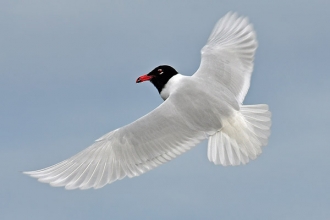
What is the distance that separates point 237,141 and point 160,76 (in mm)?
1946

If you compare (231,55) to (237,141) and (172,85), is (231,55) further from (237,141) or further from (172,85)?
(237,141)

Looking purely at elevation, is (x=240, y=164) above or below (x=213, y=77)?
below

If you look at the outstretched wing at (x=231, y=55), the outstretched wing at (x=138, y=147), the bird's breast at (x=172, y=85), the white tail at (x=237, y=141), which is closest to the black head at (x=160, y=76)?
the bird's breast at (x=172, y=85)

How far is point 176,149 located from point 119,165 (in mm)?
843

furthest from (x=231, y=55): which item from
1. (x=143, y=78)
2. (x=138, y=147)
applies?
(x=138, y=147)

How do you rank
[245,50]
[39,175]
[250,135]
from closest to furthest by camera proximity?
[39,175], [250,135], [245,50]

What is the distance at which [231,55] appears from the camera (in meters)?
13.7

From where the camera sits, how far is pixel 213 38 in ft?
46.9

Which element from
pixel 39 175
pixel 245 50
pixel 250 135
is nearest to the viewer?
pixel 39 175

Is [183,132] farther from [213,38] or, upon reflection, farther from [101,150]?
[213,38]

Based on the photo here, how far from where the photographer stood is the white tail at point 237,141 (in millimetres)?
11867

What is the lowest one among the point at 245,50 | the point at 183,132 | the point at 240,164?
the point at 240,164

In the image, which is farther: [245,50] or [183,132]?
[245,50]

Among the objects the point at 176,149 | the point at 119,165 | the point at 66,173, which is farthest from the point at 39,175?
the point at 176,149
